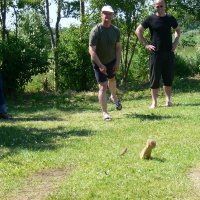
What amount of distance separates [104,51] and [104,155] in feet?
10.8

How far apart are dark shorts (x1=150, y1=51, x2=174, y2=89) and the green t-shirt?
1.07 m

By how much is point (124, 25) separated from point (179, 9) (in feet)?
8.61

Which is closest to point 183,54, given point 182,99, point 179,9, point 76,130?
point 179,9

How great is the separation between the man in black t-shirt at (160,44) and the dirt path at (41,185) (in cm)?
474

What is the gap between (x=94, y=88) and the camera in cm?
1777

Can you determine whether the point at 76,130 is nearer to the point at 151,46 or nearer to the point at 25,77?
the point at 151,46

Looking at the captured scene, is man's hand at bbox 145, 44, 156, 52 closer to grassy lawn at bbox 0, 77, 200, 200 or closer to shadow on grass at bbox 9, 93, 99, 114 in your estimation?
grassy lawn at bbox 0, 77, 200, 200

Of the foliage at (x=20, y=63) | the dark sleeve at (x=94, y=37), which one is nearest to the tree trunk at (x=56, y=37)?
the foliage at (x=20, y=63)

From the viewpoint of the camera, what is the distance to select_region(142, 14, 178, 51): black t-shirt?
9461 millimetres

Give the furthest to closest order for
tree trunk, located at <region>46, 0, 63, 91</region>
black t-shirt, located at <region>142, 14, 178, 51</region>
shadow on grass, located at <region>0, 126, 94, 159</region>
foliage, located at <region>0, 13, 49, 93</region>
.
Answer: tree trunk, located at <region>46, 0, 63, 91</region> < foliage, located at <region>0, 13, 49, 93</region> < black t-shirt, located at <region>142, 14, 178, 51</region> < shadow on grass, located at <region>0, 126, 94, 159</region>

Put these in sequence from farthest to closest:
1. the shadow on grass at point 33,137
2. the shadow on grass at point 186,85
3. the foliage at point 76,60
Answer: the foliage at point 76,60, the shadow on grass at point 186,85, the shadow on grass at point 33,137

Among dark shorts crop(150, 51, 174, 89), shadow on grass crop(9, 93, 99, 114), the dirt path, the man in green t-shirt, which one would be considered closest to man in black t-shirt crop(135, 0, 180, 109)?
dark shorts crop(150, 51, 174, 89)

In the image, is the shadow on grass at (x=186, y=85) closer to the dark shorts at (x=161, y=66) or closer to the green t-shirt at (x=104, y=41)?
the dark shorts at (x=161, y=66)

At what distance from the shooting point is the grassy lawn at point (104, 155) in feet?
15.4
